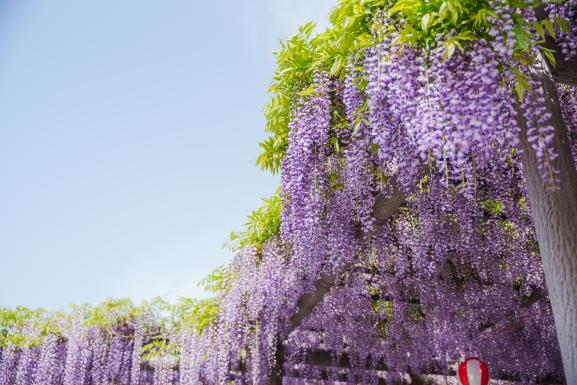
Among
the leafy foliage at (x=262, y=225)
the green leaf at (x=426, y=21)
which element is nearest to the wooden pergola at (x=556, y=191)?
the green leaf at (x=426, y=21)

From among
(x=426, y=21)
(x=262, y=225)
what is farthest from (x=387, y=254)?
(x=426, y=21)

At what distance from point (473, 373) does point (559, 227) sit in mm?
3139

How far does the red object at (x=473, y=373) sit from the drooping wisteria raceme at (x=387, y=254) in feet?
3.27

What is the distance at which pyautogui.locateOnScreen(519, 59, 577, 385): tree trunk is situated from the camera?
2.34 meters

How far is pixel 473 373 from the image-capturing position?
5090 millimetres

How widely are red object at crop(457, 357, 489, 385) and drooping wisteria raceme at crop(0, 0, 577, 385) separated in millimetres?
996

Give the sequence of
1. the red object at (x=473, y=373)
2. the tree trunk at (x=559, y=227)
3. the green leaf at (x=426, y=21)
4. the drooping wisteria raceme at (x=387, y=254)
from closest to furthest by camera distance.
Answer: the tree trunk at (x=559, y=227) < the green leaf at (x=426, y=21) < the drooping wisteria raceme at (x=387, y=254) < the red object at (x=473, y=373)

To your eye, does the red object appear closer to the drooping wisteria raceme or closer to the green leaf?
the drooping wisteria raceme

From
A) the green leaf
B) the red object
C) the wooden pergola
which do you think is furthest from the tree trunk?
the red object

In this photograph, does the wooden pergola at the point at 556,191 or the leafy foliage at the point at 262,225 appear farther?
the leafy foliage at the point at 262,225

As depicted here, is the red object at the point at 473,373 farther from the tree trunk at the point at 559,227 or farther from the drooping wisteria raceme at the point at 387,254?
the tree trunk at the point at 559,227

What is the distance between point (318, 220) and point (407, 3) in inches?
78.9

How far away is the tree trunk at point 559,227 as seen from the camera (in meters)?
2.34

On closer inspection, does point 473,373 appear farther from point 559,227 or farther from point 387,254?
point 559,227
